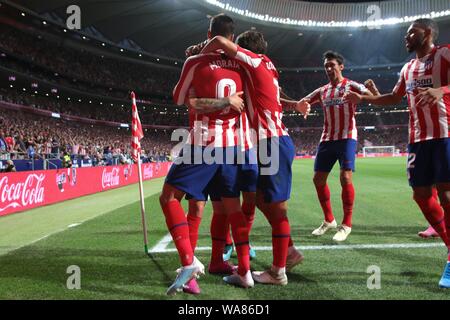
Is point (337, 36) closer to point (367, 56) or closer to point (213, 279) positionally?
point (367, 56)

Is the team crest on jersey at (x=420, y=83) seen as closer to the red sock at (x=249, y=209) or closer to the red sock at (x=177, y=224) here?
the red sock at (x=249, y=209)

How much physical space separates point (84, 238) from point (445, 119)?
16.3 ft

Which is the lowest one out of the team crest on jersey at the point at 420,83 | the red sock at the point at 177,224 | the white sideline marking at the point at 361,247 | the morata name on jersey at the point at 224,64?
the white sideline marking at the point at 361,247

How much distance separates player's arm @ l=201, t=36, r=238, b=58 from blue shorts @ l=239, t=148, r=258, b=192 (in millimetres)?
885

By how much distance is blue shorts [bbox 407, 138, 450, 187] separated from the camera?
11.3ft

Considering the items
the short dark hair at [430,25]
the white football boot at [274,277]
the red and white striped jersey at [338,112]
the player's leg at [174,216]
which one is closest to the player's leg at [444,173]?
the short dark hair at [430,25]

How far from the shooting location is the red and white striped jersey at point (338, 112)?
556 cm

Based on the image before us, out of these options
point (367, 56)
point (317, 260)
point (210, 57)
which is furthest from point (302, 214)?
point (367, 56)

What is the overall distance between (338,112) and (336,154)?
25.2 inches

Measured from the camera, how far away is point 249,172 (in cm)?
334

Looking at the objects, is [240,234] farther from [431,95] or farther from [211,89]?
[431,95]

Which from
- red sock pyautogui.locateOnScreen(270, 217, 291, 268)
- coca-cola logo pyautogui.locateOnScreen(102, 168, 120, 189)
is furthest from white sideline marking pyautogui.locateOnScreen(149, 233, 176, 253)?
coca-cola logo pyautogui.locateOnScreen(102, 168, 120, 189)

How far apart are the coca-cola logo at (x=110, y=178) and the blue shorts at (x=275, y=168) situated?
13743 mm

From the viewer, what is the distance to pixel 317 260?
13.4ft
